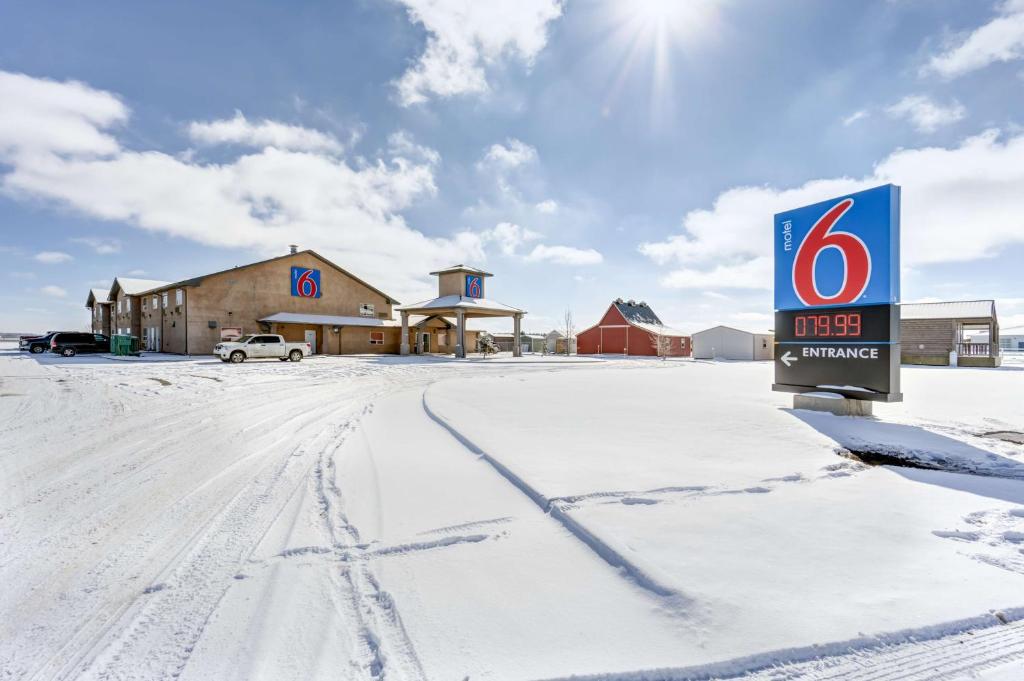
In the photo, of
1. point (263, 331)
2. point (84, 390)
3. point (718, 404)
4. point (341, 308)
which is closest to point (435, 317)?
point (341, 308)

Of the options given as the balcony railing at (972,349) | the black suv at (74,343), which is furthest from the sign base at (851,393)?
the black suv at (74,343)

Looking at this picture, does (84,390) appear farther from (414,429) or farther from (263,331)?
(263,331)

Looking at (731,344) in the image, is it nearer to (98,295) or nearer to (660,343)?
(660,343)

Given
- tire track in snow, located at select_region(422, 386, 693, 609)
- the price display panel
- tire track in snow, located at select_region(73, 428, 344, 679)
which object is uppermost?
the price display panel

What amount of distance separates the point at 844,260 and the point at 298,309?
33851 mm

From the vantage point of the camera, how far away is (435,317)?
126 ft

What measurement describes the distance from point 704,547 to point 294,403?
358 inches

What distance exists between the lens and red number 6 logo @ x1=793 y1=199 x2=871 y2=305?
9193 millimetres

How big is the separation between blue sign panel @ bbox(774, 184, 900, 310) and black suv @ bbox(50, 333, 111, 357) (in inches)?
1622

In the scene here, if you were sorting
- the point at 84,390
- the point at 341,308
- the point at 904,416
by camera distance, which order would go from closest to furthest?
1. the point at 904,416
2. the point at 84,390
3. the point at 341,308

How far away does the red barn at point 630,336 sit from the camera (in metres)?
46.5

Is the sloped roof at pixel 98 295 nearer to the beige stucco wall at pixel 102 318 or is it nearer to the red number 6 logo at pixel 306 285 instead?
the beige stucco wall at pixel 102 318

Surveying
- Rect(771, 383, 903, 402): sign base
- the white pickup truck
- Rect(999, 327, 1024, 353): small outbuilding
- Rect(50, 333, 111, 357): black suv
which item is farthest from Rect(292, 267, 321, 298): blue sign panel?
Rect(999, 327, 1024, 353): small outbuilding

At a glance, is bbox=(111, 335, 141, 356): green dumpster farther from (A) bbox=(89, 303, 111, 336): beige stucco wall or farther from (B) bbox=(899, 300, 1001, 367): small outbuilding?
(B) bbox=(899, 300, 1001, 367): small outbuilding
